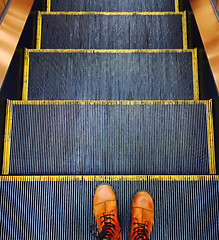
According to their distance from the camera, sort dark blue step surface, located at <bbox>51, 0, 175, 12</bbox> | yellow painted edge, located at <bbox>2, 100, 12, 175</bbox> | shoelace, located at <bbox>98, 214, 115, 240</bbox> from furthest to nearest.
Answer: dark blue step surface, located at <bbox>51, 0, 175, 12</bbox> < yellow painted edge, located at <bbox>2, 100, 12, 175</bbox> < shoelace, located at <bbox>98, 214, 115, 240</bbox>

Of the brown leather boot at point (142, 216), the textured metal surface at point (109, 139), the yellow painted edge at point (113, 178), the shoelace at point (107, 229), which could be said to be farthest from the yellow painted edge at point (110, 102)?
the shoelace at point (107, 229)

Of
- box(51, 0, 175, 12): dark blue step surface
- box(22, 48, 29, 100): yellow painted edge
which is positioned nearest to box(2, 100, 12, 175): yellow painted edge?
box(22, 48, 29, 100): yellow painted edge

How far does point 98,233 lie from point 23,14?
150cm

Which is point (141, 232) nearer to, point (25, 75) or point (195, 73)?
point (195, 73)

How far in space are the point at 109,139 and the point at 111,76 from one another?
18.8 inches

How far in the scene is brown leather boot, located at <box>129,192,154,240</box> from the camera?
151 cm

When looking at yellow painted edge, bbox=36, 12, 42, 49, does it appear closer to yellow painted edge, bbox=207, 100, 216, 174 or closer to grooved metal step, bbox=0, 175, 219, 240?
grooved metal step, bbox=0, 175, 219, 240

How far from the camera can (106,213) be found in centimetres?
157

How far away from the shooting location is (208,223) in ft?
4.95

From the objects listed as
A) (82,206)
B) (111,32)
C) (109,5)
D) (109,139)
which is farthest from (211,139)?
(109,5)

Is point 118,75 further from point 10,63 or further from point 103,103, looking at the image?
point 10,63

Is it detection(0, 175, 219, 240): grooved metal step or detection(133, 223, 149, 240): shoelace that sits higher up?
detection(0, 175, 219, 240): grooved metal step

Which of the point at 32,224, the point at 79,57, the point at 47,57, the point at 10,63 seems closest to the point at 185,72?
the point at 79,57

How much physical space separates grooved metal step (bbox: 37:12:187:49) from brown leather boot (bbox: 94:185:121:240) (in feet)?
3.62
